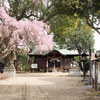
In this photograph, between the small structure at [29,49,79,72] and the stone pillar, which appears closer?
the stone pillar

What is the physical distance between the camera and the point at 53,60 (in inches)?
1180

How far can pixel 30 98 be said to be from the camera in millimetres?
8484

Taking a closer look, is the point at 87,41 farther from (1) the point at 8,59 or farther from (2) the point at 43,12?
(1) the point at 8,59

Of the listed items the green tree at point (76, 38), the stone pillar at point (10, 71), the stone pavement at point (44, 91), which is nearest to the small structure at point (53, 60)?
the green tree at point (76, 38)

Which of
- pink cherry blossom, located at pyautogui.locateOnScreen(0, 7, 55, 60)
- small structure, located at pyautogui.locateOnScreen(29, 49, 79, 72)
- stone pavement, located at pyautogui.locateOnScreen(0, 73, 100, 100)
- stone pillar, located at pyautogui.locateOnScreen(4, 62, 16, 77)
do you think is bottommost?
stone pavement, located at pyautogui.locateOnScreen(0, 73, 100, 100)

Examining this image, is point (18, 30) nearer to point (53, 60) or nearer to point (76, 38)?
point (53, 60)

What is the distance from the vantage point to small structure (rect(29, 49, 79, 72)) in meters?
29.4

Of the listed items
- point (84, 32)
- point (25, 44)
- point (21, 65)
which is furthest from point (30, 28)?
point (84, 32)

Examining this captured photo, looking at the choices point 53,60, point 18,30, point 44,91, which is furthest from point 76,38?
point 44,91

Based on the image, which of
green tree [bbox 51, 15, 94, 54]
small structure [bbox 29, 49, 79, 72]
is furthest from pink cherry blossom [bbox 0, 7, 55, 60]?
green tree [bbox 51, 15, 94, 54]

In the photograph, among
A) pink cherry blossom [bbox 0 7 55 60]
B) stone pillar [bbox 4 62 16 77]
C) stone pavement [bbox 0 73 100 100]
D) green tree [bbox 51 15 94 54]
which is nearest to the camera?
stone pavement [bbox 0 73 100 100]

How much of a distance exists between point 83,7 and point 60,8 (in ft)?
6.35

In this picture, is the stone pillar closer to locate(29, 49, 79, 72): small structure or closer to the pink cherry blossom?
the pink cherry blossom

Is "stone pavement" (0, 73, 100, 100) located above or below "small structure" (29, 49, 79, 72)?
below
